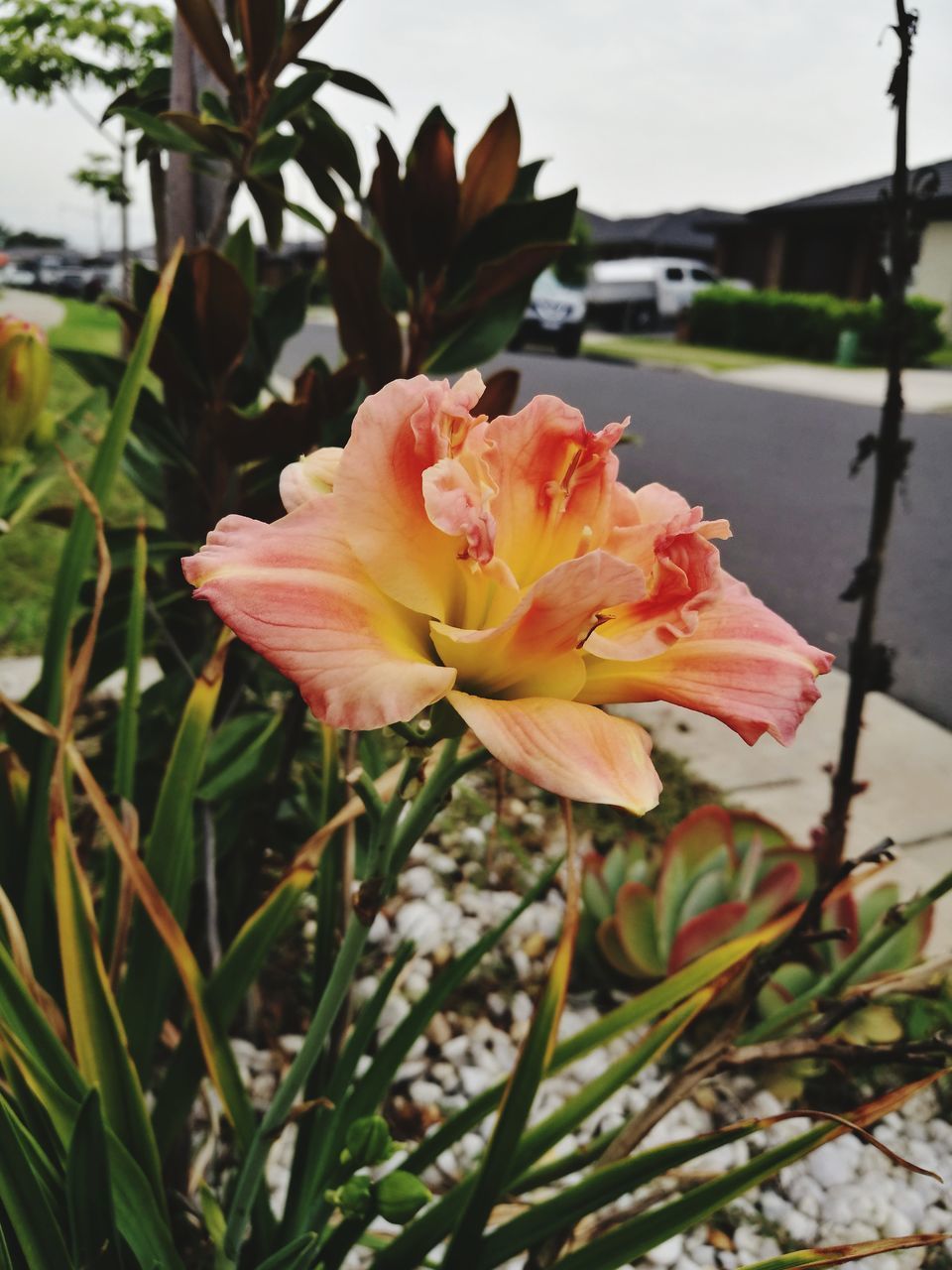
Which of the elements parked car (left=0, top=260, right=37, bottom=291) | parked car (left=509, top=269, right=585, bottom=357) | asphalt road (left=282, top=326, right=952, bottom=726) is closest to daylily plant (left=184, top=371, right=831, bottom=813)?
asphalt road (left=282, top=326, right=952, bottom=726)

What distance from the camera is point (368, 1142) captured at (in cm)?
84

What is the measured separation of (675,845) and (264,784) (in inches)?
30.9

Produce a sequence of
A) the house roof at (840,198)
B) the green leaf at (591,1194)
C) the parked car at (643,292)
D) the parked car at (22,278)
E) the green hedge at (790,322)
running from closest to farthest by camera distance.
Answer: the green leaf at (591,1194) → the green hedge at (790,322) → the house roof at (840,198) → the parked car at (643,292) → the parked car at (22,278)

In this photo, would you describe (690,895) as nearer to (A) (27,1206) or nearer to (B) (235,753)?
(B) (235,753)

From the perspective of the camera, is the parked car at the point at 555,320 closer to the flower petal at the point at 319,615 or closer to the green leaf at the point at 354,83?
the green leaf at the point at 354,83

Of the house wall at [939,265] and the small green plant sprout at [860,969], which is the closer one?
the small green plant sprout at [860,969]

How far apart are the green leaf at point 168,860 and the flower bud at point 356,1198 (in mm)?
343

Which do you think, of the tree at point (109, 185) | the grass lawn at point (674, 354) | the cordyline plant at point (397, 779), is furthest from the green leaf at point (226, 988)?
the grass lawn at point (674, 354)

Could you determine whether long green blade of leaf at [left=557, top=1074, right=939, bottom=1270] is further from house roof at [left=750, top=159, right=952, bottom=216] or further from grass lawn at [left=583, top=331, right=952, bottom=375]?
house roof at [left=750, top=159, right=952, bottom=216]

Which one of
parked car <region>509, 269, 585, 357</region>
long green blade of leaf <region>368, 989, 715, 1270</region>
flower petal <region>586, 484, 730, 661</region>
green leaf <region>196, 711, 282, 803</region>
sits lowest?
long green blade of leaf <region>368, 989, 715, 1270</region>

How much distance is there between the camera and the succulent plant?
1.70 meters

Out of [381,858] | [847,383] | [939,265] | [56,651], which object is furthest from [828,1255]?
[939,265]

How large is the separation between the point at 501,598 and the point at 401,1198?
53 centimetres

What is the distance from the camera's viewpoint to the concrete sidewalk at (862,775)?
7.92 feet
